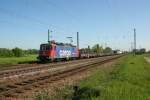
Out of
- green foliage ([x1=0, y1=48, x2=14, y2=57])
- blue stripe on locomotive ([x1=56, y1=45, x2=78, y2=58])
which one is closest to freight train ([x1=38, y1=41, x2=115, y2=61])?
blue stripe on locomotive ([x1=56, y1=45, x2=78, y2=58])

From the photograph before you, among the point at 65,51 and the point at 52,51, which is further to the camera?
the point at 65,51

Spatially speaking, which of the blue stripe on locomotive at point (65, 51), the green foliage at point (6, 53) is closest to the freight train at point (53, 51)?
the blue stripe on locomotive at point (65, 51)

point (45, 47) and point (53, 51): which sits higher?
point (45, 47)

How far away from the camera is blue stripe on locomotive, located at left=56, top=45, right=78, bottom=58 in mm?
46453

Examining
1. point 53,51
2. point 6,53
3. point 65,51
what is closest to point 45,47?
point 53,51

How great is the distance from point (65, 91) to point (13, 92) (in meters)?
Result: 2.40

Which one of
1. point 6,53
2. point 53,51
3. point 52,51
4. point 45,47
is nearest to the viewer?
point 52,51

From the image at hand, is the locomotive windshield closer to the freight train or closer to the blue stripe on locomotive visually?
the freight train

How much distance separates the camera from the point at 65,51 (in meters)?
50.5

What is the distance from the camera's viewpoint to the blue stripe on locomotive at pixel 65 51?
152 ft

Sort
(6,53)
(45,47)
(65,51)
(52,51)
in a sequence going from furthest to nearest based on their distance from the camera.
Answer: (6,53) → (65,51) → (45,47) → (52,51)

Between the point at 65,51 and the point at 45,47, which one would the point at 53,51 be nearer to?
the point at 45,47

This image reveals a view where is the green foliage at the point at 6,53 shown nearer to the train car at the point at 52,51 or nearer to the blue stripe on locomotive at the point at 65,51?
the blue stripe on locomotive at the point at 65,51

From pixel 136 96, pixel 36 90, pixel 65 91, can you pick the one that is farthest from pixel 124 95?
pixel 36 90
